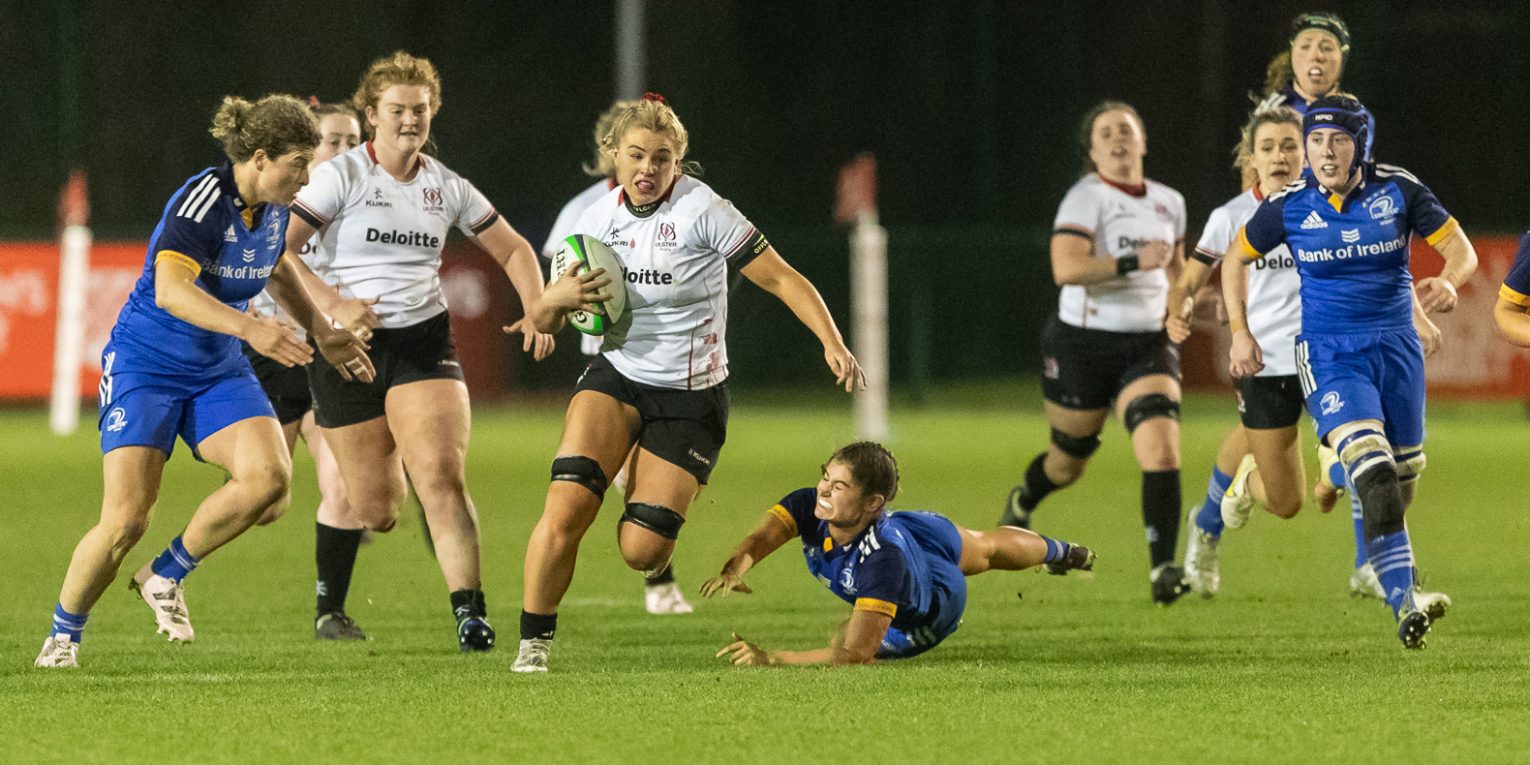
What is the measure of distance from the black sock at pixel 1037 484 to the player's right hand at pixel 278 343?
4617 mm

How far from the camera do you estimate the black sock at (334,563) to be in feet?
27.0

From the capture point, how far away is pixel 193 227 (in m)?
6.86

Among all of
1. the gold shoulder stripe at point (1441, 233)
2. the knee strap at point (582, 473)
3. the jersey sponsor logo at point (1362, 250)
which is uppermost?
the gold shoulder stripe at point (1441, 233)

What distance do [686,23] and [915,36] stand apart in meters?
3.01

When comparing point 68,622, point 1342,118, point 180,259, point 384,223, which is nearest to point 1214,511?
point 1342,118

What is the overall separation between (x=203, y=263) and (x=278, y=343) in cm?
61

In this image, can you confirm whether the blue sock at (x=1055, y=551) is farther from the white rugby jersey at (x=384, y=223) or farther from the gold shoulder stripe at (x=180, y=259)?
the gold shoulder stripe at (x=180, y=259)

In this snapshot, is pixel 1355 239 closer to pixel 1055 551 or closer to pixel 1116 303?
pixel 1055 551

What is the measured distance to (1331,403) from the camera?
302 inches

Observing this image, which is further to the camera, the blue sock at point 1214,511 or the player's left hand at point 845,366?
the blue sock at point 1214,511

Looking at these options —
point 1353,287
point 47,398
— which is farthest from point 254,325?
point 47,398

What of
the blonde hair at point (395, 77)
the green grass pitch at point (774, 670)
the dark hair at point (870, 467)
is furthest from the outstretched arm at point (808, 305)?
the blonde hair at point (395, 77)

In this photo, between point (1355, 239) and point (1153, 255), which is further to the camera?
point (1153, 255)

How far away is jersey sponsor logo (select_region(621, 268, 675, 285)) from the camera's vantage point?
7.10 meters
